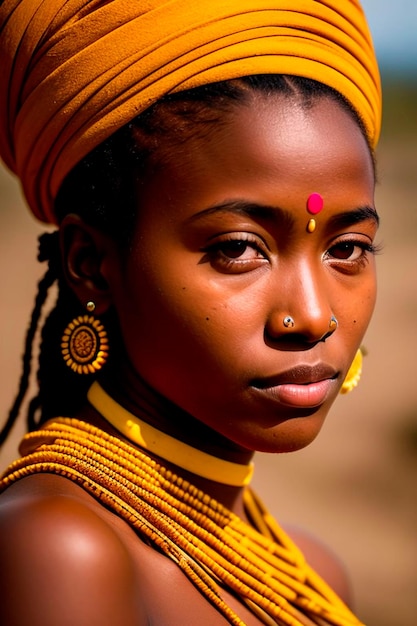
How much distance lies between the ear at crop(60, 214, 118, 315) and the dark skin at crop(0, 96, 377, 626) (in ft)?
0.24

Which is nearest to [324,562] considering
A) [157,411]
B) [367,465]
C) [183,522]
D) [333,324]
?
[183,522]

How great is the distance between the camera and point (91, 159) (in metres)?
2.53

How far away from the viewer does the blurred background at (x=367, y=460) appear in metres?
6.29

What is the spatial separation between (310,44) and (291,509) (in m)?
4.79

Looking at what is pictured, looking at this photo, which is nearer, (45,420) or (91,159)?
(91,159)

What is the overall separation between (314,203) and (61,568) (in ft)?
3.02

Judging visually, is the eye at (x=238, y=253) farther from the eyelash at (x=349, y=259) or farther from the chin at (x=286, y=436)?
the chin at (x=286, y=436)

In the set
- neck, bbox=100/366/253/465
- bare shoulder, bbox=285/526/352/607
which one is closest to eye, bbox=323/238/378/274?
neck, bbox=100/366/253/465

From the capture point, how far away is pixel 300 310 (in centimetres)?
230

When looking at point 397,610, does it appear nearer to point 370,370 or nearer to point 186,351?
point 370,370

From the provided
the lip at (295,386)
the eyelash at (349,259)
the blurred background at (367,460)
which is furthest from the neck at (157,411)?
the blurred background at (367,460)

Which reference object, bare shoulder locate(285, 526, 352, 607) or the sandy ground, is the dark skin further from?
the sandy ground

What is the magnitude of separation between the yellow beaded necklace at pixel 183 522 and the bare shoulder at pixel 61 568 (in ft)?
0.60

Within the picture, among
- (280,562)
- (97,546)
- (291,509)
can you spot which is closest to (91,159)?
(97,546)
